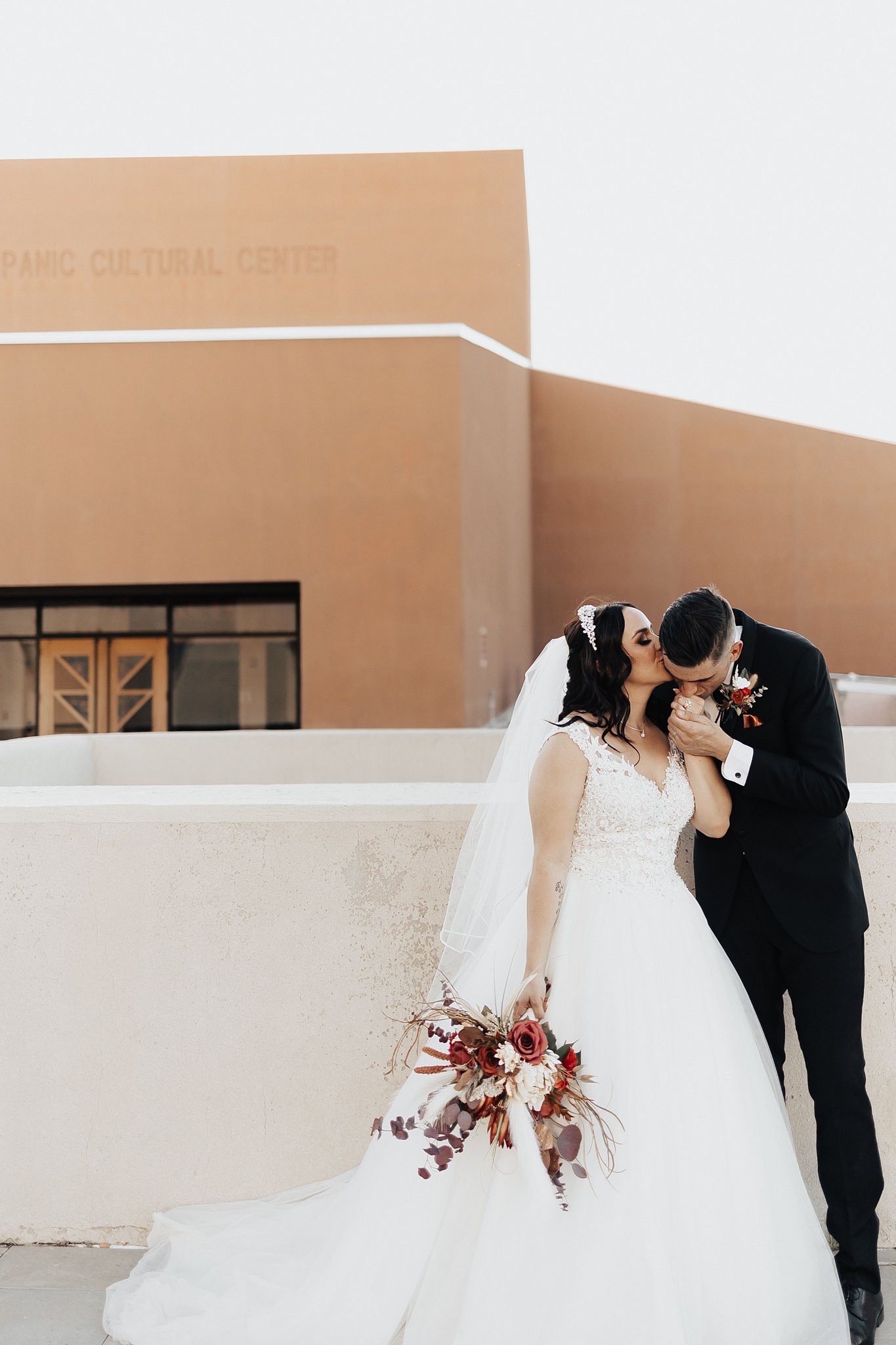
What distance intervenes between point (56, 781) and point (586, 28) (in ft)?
56.2

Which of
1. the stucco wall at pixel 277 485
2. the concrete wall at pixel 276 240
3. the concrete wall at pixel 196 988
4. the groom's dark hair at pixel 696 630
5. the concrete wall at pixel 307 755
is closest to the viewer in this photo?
the groom's dark hair at pixel 696 630

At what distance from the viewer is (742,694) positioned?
260cm

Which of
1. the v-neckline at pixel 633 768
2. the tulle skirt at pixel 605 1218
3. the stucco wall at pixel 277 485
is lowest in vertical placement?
the tulle skirt at pixel 605 1218

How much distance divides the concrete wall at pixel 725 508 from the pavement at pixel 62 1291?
14.8 m

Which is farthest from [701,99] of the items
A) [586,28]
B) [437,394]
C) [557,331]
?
[437,394]

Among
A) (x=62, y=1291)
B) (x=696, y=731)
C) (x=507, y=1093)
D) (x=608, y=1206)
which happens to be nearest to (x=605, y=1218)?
(x=608, y=1206)

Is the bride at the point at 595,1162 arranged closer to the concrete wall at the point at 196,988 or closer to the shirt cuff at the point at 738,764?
the shirt cuff at the point at 738,764

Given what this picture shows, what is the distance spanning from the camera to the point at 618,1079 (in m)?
2.54

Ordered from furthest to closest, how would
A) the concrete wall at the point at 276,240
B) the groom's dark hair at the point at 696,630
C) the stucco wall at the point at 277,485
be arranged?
the concrete wall at the point at 276,240
the stucco wall at the point at 277,485
the groom's dark hair at the point at 696,630

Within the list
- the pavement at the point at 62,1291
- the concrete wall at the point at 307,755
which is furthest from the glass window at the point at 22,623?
the pavement at the point at 62,1291

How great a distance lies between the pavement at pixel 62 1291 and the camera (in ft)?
8.81

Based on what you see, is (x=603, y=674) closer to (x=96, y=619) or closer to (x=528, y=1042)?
(x=528, y=1042)

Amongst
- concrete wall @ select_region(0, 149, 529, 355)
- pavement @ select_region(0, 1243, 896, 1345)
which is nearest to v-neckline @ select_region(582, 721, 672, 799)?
pavement @ select_region(0, 1243, 896, 1345)

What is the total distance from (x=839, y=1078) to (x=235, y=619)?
39.5 feet
